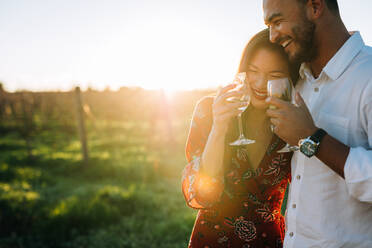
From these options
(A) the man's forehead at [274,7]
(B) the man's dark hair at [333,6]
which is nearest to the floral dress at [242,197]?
(A) the man's forehead at [274,7]

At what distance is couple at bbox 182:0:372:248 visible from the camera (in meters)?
1.27

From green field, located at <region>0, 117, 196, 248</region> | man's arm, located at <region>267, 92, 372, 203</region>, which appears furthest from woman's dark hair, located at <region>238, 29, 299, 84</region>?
green field, located at <region>0, 117, 196, 248</region>

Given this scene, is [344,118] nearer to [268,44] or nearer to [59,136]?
[268,44]

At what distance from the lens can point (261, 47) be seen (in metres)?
1.82

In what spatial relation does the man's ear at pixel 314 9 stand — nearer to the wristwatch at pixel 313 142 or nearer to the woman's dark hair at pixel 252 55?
the woman's dark hair at pixel 252 55

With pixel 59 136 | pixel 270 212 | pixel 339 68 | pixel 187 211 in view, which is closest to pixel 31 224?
pixel 187 211

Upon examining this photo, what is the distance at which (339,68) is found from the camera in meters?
1.39

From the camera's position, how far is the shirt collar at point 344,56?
1381 millimetres

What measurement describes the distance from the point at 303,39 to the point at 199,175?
945 mm

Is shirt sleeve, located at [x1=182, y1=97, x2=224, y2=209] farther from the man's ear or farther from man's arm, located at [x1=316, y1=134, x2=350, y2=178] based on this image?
the man's ear

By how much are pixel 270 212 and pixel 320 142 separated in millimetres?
815

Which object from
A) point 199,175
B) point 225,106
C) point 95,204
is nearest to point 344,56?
point 225,106

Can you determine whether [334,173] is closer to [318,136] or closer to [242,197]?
[318,136]

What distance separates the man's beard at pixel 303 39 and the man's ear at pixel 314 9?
0.11ft
